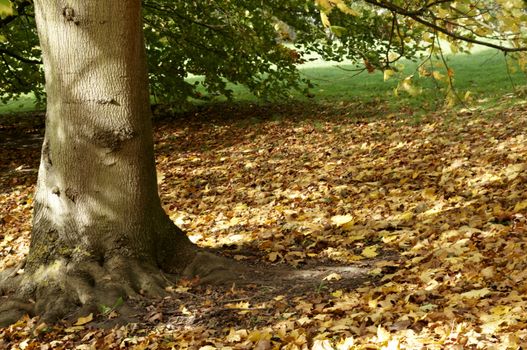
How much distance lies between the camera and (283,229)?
5.92 meters

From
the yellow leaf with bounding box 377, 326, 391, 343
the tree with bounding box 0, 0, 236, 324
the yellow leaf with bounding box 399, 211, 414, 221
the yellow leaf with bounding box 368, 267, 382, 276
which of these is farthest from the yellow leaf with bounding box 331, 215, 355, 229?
the yellow leaf with bounding box 377, 326, 391, 343

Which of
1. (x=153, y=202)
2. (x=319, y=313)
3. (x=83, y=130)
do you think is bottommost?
(x=319, y=313)

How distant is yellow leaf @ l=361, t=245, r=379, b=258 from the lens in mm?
4859

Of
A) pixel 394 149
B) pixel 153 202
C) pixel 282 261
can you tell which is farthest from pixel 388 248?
pixel 394 149

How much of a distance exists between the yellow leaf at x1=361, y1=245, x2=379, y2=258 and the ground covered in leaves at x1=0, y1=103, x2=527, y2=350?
0.02 m

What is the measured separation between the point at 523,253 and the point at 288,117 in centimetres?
933

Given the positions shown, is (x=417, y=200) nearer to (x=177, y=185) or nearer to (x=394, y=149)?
(x=394, y=149)

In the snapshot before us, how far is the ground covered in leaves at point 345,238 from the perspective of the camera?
3.59 metres

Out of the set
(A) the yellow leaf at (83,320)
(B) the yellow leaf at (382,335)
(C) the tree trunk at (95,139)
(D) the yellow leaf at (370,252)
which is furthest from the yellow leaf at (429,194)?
(A) the yellow leaf at (83,320)

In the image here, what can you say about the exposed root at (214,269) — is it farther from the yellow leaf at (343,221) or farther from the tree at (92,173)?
the yellow leaf at (343,221)

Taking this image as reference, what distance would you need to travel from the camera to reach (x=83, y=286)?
4430mm

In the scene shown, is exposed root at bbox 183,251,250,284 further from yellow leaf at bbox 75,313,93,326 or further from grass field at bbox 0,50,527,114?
grass field at bbox 0,50,527,114

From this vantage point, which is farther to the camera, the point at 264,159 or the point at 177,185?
the point at 264,159

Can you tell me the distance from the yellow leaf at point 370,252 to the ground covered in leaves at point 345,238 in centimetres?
2
